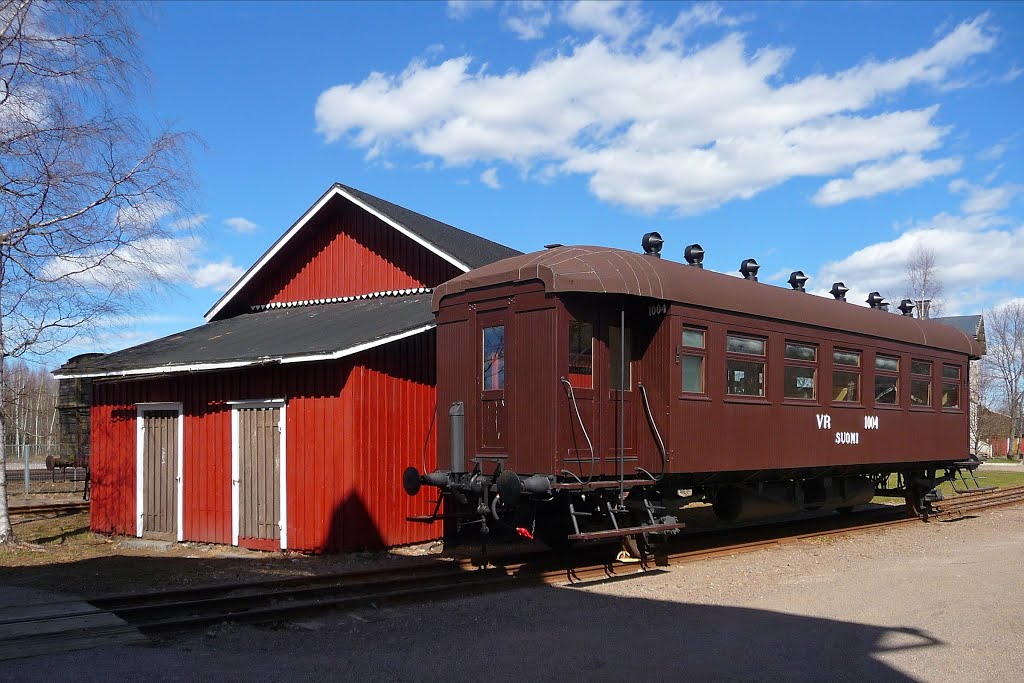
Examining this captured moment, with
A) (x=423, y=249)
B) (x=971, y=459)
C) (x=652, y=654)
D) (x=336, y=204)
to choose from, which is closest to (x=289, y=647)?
(x=652, y=654)

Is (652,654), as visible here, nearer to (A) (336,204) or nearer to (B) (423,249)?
(B) (423,249)

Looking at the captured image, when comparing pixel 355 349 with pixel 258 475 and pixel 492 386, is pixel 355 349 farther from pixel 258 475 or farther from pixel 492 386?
pixel 258 475

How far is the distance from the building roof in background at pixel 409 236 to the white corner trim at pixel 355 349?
220 centimetres

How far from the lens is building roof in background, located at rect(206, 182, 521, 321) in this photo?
15.3m

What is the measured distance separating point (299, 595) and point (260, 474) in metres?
4.50

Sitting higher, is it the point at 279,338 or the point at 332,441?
the point at 279,338

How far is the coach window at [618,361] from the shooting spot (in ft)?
34.3

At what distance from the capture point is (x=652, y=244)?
39.6 ft

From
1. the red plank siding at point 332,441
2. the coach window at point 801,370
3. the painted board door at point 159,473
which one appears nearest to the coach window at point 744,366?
the coach window at point 801,370

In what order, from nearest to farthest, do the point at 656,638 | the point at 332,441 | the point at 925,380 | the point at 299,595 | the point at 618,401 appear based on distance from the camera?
the point at 656,638, the point at 299,595, the point at 618,401, the point at 332,441, the point at 925,380

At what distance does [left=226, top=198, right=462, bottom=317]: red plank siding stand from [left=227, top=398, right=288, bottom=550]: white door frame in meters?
3.87

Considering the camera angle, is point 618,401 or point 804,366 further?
point 804,366

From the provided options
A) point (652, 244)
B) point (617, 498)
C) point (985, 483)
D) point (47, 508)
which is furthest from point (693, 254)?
point (985, 483)

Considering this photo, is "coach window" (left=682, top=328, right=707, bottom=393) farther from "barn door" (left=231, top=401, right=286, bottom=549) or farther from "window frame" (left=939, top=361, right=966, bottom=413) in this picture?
"window frame" (left=939, top=361, right=966, bottom=413)
